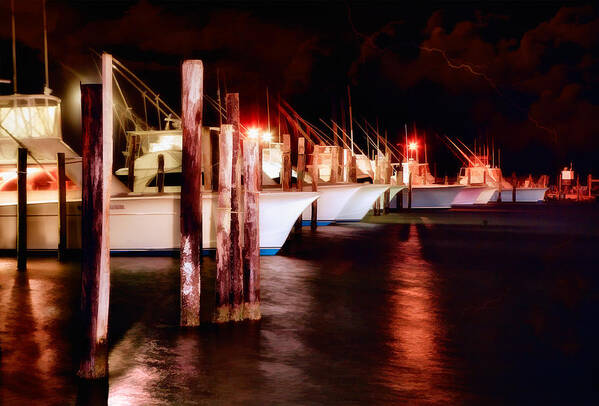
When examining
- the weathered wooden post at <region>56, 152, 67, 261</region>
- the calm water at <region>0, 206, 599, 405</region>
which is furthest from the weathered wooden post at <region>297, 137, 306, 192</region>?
the weathered wooden post at <region>56, 152, 67, 261</region>

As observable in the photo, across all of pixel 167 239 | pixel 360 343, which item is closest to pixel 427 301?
pixel 360 343

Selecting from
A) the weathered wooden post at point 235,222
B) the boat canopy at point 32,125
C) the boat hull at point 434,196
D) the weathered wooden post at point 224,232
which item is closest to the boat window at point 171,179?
the boat canopy at point 32,125

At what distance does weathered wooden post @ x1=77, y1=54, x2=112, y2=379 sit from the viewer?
23.0ft

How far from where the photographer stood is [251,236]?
1015cm

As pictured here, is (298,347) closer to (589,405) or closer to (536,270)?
(589,405)

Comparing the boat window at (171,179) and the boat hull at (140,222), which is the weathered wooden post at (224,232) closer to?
the boat hull at (140,222)

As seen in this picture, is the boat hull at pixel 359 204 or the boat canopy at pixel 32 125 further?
the boat hull at pixel 359 204

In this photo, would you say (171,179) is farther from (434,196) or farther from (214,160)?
(434,196)

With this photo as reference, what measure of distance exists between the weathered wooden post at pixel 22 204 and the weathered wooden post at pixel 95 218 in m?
9.24

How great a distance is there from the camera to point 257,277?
33.1ft

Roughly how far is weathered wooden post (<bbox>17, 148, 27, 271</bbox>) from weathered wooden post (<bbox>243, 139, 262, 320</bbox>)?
732 cm

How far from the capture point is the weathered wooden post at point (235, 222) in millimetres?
9891

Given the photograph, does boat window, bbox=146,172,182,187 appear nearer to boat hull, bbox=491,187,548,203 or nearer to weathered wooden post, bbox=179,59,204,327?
weathered wooden post, bbox=179,59,204,327

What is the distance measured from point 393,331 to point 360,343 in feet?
2.83
